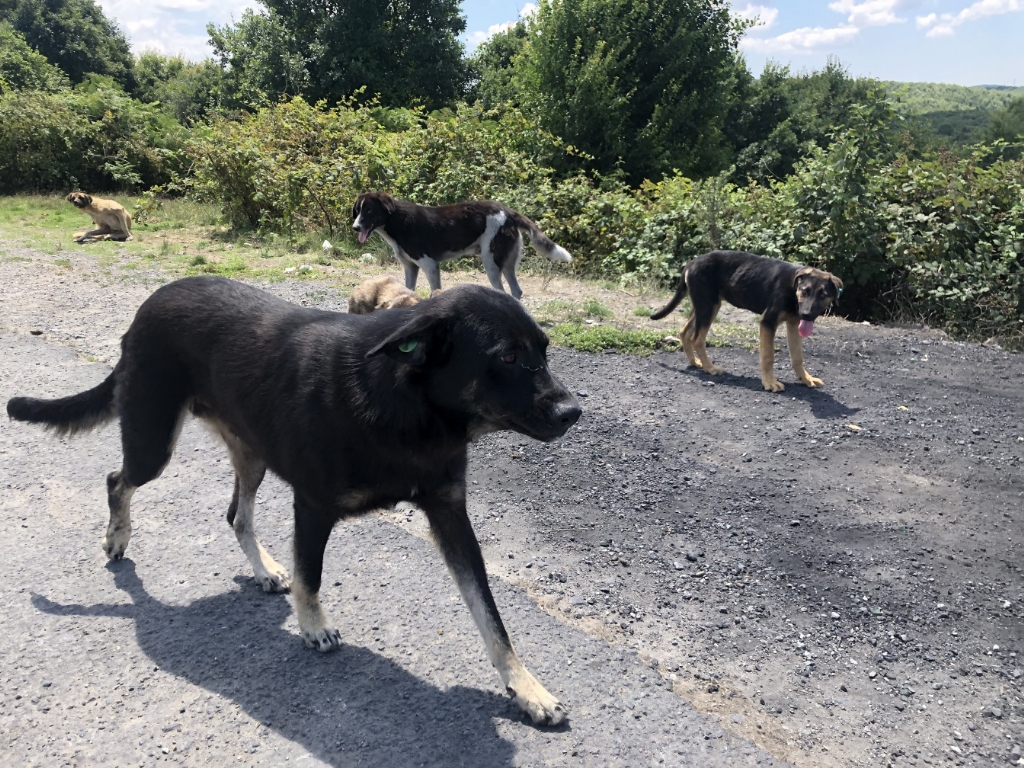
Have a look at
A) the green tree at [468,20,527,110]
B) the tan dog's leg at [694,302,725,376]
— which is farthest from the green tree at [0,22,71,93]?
the tan dog's leg at [694,302,725,376]

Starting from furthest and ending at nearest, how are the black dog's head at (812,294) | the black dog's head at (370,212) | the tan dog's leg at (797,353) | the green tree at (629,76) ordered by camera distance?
the green tree at (629,76) → the black dog's head at (370,212) → the tan dog's leg at (797,353) → the black dog's head at (812,294)

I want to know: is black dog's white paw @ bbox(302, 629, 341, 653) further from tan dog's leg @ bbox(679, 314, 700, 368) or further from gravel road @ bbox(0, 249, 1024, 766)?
tan dog's leg @ bbox(679, 314, 700, 368)

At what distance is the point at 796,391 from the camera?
7.38m

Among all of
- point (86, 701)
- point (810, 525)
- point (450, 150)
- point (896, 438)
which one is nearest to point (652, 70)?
point (450, 150)

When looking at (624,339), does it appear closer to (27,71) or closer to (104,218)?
(104,218)

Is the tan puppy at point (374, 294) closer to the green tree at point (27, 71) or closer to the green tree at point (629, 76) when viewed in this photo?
the green tree at point (629, 76)

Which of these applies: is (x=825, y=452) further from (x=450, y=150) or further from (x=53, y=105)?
(x=53, y=105)

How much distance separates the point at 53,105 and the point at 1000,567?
25.6 meters

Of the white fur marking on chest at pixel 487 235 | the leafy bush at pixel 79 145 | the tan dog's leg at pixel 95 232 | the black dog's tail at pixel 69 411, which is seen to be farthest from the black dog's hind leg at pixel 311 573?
the leafy bush at pixel 79 145

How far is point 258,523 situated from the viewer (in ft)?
15.0

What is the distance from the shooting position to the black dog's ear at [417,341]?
2754mm

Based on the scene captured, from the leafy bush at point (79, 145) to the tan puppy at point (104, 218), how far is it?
6001 mm

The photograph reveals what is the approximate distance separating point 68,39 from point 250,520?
52.8m

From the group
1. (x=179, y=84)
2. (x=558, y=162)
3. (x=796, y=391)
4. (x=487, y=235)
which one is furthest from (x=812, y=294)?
(x=179, y=84)
